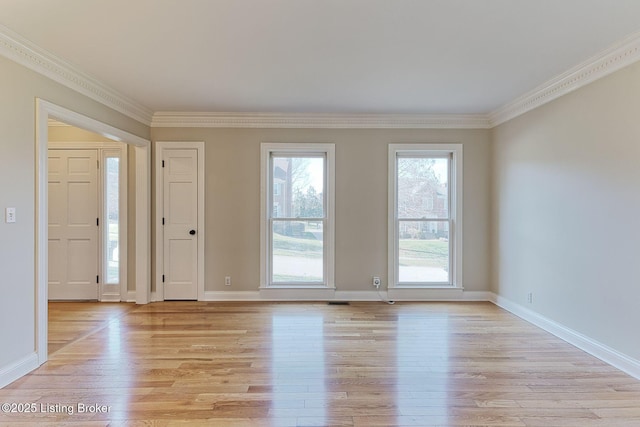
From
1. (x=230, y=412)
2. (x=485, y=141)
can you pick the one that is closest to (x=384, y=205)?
(x=485, y=141)

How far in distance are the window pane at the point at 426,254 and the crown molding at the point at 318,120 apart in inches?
55.3

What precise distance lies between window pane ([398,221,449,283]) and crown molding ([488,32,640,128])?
5.63 ft

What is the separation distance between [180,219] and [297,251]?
1704 mm

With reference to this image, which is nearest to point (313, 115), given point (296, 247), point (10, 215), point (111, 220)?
point (296, 247)

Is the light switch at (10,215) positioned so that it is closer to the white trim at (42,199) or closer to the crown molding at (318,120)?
the white trim at (42,199)

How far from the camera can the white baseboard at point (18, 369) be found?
2367mm

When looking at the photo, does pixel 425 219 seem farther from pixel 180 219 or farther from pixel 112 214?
pixel 112 214

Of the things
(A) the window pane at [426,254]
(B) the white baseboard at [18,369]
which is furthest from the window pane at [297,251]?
(B) the white baseboard at [18,369]

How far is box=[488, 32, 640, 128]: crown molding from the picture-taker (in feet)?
8.33

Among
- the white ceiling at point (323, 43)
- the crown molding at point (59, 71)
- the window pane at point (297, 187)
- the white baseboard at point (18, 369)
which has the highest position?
the white ceiling at point (323, 43)

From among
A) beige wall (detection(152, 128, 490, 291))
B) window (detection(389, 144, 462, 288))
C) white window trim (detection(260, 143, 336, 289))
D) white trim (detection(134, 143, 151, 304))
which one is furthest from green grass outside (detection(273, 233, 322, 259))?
white trim (detection(134, 143, 151, 304))

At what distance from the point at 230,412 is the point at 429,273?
3411 millimetres

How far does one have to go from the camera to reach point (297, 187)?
4.68 meters

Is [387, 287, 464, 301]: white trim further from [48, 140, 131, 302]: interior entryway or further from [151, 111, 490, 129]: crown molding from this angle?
[48, 140, 131, 302]: interior entryway
